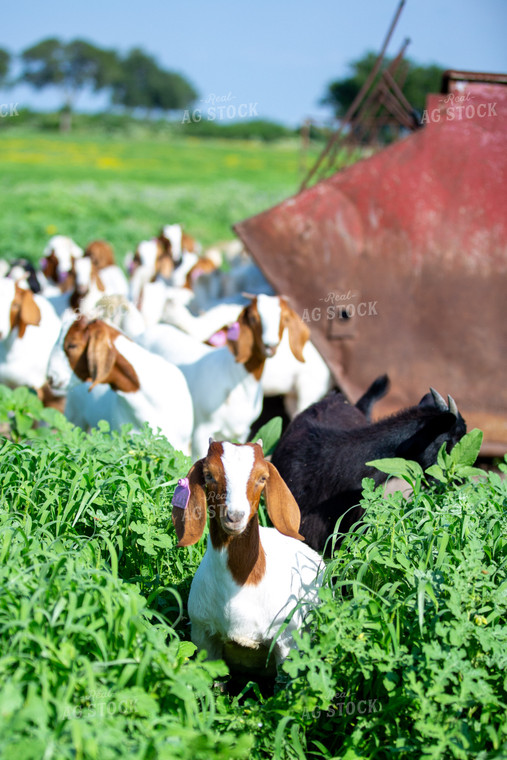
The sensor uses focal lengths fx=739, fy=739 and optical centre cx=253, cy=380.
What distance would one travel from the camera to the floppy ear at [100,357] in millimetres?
4035

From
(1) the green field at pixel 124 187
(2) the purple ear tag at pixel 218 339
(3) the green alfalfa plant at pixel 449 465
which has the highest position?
(3) the green alfalfa plant at pixel 449 465

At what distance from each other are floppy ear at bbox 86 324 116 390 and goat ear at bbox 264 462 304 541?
1.62 meters

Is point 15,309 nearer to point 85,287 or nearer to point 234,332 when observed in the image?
point 85,287

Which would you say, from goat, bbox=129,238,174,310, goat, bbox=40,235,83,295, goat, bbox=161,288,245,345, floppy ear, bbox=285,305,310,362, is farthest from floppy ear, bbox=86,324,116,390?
goat, bbox=40,235,83,295

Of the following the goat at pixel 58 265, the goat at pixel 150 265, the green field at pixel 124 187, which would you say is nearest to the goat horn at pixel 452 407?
Result: the goat at pixel 150 265

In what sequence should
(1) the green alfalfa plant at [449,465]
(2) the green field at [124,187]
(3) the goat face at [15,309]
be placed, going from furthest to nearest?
(2) the green field at [124,187] < (3) the goat face at [15,309] < (1) the green alfalfa plant at [449,465]

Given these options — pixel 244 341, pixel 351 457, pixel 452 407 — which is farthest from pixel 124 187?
pixel 452 407

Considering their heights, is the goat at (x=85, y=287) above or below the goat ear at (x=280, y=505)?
below

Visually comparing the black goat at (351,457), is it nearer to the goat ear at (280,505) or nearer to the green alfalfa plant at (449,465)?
the green alfalfa plant at (449,465)

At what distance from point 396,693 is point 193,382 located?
106 inches

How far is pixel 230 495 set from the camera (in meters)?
2.52

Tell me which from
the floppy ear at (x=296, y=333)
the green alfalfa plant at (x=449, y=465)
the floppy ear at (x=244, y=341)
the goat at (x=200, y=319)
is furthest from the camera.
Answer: the goat at (x=200, y=319)

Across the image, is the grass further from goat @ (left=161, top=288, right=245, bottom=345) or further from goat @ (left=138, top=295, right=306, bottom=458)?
goat @ (left=161, top=288, right=245, bottom=345)

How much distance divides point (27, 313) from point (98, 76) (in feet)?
176
